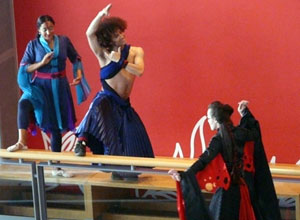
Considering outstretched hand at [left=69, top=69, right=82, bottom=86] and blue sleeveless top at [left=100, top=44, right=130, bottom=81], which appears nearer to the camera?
blue sleeveless top at [left=100, top=44, right=130, bottom=81]

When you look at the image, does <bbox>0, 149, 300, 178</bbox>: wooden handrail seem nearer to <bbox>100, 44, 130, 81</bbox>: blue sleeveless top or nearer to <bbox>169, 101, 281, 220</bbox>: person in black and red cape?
<bbox>169, 101, 281, 220</bbox>: person in black and red cape

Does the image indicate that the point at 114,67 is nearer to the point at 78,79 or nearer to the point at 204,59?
the point at 78,79

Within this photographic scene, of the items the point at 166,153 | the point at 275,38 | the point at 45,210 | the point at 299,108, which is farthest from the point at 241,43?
the point at 45,210

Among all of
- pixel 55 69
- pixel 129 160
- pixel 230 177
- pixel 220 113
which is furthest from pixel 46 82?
pixel 230 177

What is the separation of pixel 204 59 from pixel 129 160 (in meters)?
1.46

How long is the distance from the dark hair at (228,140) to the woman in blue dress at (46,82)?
1.19m

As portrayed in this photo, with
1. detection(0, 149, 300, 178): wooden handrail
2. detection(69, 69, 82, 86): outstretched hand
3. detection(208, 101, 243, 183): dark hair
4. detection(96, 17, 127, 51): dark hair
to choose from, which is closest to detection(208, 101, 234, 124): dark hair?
detection(208, 101, 243, 183): dark hair

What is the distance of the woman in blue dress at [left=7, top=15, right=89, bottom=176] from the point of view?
11.2 feet

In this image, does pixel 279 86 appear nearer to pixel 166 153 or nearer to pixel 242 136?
pixel 166 153

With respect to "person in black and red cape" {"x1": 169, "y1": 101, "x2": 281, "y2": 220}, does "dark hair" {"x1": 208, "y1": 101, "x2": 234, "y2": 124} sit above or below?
above

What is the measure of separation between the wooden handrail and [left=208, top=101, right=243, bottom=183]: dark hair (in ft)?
0.65

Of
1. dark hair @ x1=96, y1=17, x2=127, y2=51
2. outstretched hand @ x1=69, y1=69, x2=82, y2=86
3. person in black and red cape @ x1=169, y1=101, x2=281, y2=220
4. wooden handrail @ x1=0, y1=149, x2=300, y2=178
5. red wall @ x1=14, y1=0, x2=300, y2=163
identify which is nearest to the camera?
person in black and red cape @ x1=169, y1=101, x2=281, y2=220

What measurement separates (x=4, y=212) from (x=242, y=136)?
5.11 ft

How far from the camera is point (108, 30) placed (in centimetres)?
323
